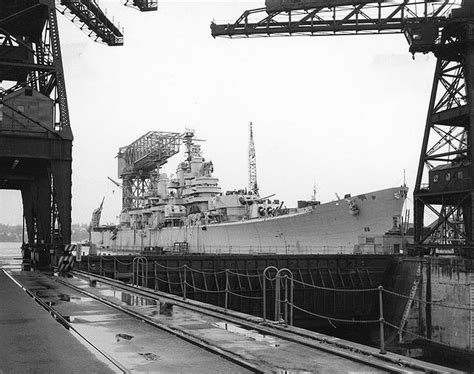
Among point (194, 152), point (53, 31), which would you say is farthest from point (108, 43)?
point (194, 152)

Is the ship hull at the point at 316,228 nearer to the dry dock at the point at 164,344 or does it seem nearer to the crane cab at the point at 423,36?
the crane cab at the point at 423,36

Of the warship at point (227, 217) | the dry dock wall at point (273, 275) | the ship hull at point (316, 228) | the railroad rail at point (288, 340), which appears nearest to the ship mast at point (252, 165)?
the warship at point (227, 217)

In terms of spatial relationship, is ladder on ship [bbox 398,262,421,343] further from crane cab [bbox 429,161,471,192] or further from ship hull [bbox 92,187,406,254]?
ship hull [bbox 92,187,406,254]

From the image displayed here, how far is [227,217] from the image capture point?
214 feet

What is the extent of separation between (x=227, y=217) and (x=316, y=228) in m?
18.9

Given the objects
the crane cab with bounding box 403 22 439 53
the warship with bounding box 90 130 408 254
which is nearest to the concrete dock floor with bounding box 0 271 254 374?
the crane cab with bounding box 403 22 439 53

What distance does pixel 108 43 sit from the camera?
1215 inches

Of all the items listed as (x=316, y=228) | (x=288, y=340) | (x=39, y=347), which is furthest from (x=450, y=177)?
(x=39, y=347)

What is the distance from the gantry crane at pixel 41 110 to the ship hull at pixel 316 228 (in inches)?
984

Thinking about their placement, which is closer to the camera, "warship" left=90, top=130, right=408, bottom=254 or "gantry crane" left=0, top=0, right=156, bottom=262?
"gantry crane" left=0, top=0, right=156, bottom=262

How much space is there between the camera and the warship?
4556cm

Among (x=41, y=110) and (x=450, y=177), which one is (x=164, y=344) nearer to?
(x=41, y=110)

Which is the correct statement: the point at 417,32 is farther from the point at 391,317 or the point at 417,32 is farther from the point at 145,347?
the point at 145,347

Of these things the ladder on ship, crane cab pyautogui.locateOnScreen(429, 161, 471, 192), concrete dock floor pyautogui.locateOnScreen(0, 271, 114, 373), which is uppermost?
crane cab pyautogui.locateOnScreen(429, 161, 471, 192)
